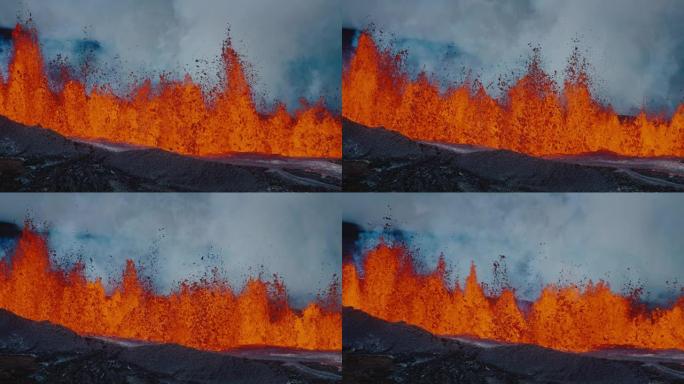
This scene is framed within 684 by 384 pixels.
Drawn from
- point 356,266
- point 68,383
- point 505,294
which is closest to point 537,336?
point 505,294

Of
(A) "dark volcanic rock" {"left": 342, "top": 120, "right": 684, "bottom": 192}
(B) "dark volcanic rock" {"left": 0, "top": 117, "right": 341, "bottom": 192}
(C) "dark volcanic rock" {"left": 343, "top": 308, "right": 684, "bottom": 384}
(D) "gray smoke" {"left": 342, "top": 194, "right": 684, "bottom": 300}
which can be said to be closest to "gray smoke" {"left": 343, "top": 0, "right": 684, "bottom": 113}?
(A) "dark volcanic rock" {"left": 342, "top": 120, "right": 684, "bottom": 192}

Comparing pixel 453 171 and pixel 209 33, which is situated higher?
pixel 209 33

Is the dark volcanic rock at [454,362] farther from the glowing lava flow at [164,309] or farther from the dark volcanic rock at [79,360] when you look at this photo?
the dark volcanic rock at [79,360]

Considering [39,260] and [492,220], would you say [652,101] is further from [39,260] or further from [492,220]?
[39,260]

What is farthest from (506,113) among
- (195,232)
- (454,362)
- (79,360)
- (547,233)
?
(79,360)

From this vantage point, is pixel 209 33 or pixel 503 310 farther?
pixel 503 310

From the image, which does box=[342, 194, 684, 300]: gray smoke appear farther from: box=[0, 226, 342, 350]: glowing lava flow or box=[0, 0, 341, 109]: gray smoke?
box=[0, 0, 341, 109]: gray smoke

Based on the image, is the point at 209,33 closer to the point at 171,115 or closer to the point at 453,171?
the point at 171,115
